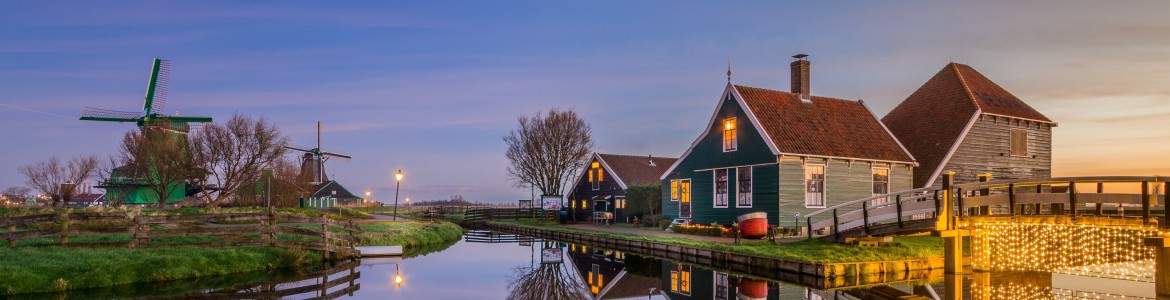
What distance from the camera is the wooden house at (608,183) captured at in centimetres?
4766

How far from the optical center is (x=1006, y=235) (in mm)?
19359

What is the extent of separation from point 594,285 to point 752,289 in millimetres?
4015

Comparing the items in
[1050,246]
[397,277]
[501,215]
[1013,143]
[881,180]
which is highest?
[1013,143]

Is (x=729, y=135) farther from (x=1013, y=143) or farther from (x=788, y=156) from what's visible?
A: (x=1013, y=143)

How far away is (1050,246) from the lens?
1875 cm

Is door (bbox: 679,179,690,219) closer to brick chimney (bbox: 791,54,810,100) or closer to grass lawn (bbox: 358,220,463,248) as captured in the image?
brick chimney (bbox: 791,54,810,100)

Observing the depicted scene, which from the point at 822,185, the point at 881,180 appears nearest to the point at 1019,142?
the point at 881,180

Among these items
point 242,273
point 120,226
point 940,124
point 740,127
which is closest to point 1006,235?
point 740,127

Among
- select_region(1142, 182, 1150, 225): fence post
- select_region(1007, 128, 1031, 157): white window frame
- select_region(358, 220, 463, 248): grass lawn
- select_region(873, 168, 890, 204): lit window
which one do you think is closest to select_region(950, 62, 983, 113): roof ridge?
select_region(1007, 128, 1031, 157): white window frame

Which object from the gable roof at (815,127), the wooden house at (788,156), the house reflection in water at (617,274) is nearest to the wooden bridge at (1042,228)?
the house reflection in water at (617,274)

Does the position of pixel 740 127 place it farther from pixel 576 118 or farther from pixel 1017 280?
pixel 576 118

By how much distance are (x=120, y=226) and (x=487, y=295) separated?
12329 millimetres

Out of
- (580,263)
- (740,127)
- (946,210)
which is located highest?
(740,127)

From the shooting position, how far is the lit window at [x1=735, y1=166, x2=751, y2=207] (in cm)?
2991
